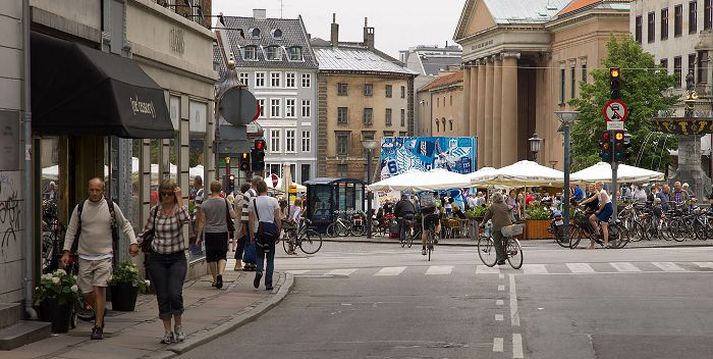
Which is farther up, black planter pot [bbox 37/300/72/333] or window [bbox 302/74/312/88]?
window [bbox 302/74/312/88]

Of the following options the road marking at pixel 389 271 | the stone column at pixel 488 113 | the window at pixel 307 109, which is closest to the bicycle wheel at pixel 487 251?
the road marking at pixel 389 271

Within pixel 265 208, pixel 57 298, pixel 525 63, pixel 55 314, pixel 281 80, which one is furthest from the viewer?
pixel 281 80

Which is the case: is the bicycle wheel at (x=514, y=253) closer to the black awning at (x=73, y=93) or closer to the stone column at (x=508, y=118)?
the black awning at (x=73, y=93)

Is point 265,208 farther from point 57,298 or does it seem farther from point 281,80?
point 281,80

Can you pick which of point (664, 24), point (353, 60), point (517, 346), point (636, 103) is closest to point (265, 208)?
point (517, 346)

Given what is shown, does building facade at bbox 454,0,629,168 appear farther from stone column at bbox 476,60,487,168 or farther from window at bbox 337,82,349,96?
window at bbox 337,82,349,96

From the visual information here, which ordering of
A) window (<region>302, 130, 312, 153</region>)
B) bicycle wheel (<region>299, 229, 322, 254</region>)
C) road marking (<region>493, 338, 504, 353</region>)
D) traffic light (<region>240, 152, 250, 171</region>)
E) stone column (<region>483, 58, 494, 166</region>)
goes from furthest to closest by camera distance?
window (<region>302, 130, 312, 153</region>), stone column (<region>483, 58, 494, 166</region>), bicycle wheel (<region>299, 229, 322, 254</region>), traffic light (<region>240, 152, 250, 171</region>), road marking (<region>493, 338, 504, 353</region>)

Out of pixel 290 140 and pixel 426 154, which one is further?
pixel 290 140

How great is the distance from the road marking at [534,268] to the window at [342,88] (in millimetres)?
116729

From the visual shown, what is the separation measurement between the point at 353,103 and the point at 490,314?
129777mm

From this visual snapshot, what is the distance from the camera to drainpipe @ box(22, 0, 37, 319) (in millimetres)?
16078

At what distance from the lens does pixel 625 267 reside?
2991 cm

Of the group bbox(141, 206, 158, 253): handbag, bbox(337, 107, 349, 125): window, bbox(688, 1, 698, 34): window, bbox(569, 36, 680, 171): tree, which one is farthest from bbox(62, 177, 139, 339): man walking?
bbox(337, 107, 349, 125): window

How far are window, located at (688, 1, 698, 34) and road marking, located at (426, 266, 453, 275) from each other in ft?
183
